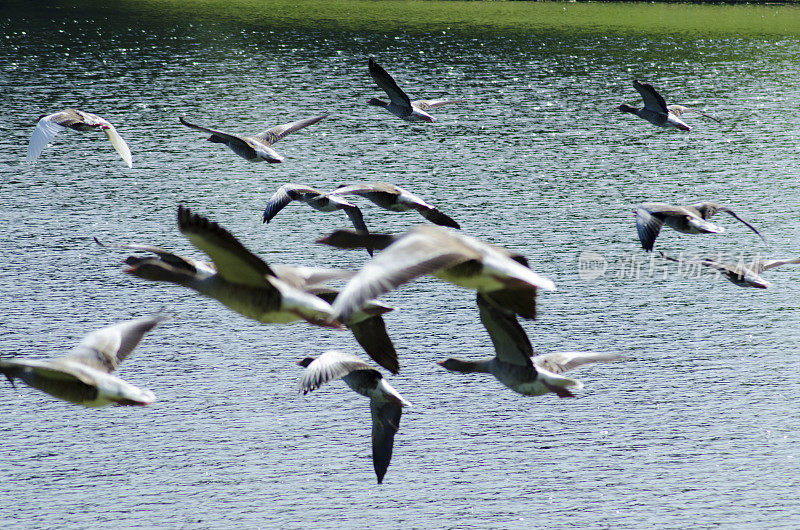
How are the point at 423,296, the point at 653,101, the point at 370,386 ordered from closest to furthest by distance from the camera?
the point at 370,386, the point at 653,101, the point at 423,296

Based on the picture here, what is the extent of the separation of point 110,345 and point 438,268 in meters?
6.65

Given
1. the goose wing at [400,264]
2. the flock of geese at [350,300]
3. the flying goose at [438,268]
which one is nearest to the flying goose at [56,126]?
the flock of geese at [350,300]

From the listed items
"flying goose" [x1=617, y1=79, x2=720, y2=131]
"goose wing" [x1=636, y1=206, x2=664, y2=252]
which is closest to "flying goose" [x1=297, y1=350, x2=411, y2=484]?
"goose wing" [x1=636, y1=206, x2=664, y2=252]

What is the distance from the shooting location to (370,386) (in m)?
16.6

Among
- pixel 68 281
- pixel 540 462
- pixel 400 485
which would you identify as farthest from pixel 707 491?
pixel 68 281

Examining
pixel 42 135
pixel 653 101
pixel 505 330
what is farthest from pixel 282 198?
pixel 653 101

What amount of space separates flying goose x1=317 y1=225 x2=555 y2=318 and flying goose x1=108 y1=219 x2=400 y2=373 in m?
0.59

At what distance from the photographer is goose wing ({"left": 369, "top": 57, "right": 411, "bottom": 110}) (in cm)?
2662

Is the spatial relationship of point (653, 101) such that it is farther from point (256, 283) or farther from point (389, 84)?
point (256, 283)

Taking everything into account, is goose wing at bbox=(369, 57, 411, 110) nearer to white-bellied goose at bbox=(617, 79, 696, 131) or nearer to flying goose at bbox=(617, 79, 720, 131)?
flying goose at bbox=(617, 79, 720, 131)

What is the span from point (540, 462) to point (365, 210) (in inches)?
1065

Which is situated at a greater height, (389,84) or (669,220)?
(389,84)

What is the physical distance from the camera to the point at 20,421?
33.6 m

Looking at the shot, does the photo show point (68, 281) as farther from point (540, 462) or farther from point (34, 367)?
point (34, 367)
